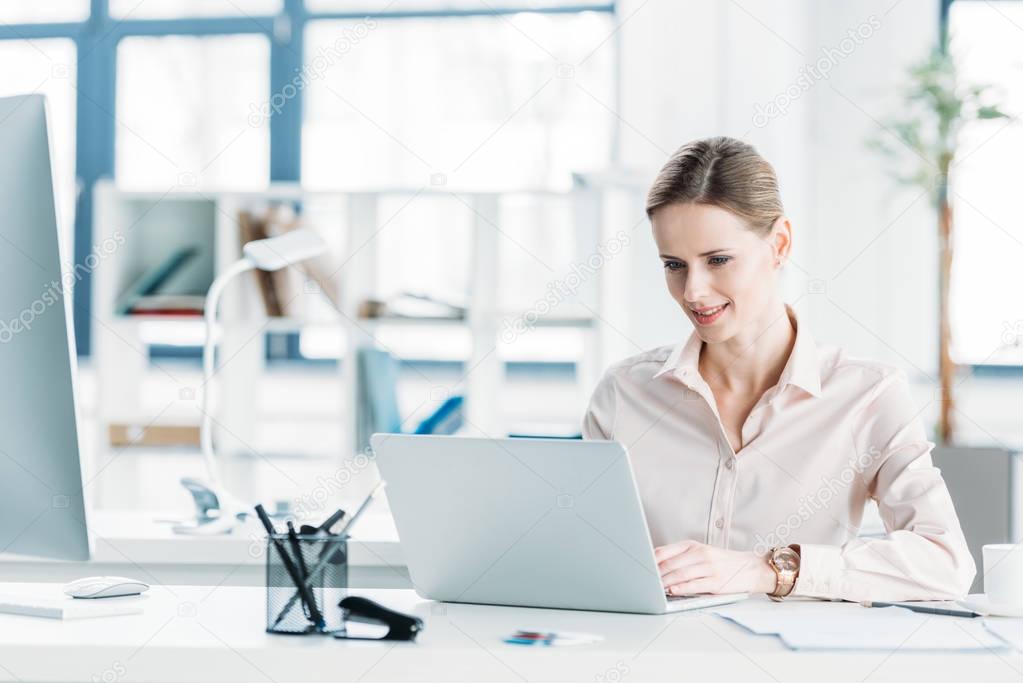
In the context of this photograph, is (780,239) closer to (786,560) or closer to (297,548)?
(786,560)

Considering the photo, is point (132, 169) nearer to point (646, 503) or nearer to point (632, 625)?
point (646, 503)

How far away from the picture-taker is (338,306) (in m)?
4.11

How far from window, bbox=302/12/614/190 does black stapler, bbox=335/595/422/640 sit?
3.66 m

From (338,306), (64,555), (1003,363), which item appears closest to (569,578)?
(64,555)

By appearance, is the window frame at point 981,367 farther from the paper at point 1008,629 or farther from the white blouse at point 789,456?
the paper at point 1008,629

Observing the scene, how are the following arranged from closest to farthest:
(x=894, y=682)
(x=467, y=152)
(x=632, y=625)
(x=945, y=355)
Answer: (x=894, y=682) < (x=632, y=625) < (x=945, y=355) < (x=467, y=152)

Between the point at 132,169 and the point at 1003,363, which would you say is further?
the point at 132,169

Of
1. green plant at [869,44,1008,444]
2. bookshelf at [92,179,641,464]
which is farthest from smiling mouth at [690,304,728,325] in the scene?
green plant at [869,44,1008,444]

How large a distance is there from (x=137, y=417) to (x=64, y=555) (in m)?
3.31

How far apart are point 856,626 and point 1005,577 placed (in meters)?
0.25

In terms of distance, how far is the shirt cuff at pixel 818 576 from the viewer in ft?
4.79

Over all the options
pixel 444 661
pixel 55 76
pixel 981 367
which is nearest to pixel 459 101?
pixel 55 76

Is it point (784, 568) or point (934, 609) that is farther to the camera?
point (784, 568)

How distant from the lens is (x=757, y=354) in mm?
1934
